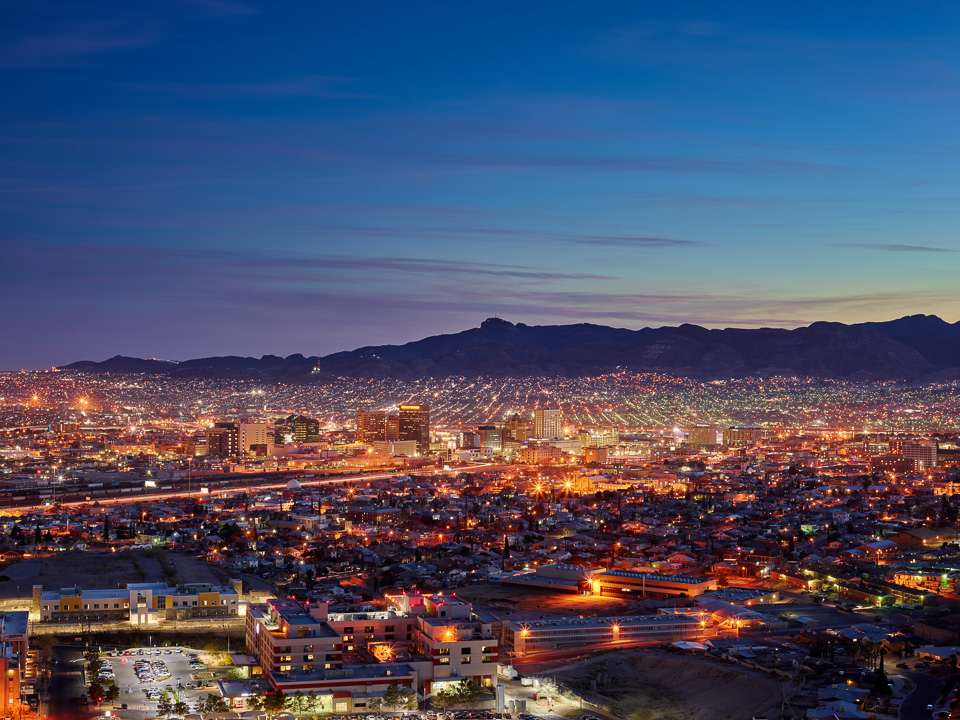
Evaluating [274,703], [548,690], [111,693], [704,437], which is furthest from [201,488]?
[704,437]

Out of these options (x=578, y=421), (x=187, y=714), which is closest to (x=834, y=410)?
(x=578, y=421)

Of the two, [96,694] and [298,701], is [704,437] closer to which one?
[298,701]

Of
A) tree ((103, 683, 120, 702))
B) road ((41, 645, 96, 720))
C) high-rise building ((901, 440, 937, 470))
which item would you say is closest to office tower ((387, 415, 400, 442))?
high-rise building ((901, 440, 937, 470))

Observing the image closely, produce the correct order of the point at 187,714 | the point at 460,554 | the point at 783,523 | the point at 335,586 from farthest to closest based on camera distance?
the point at 783,523 → the point at 460,554 → the point at 335,586 → the point at 187,714

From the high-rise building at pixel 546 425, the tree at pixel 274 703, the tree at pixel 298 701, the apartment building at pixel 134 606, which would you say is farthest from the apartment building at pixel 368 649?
the high-rise building at pixel 546 425

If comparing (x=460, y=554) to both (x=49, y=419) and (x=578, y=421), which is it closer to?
(x=578, y=421)
